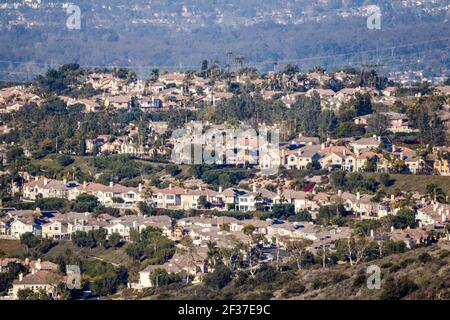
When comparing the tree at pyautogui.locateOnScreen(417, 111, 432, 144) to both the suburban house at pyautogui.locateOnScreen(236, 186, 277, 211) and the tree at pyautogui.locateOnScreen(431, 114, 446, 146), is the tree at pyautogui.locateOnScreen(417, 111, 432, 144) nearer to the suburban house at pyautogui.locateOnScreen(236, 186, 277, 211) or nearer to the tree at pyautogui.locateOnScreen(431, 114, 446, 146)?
the tree at pyautogui.locateOnScreen(431, 114, 446, 146)

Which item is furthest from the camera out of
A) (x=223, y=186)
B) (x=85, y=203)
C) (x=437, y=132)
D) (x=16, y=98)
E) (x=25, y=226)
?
(x=16, y=98)

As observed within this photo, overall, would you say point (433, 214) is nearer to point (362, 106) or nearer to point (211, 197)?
point (211, 197)

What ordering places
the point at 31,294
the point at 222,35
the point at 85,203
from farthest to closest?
the point at 222,35
the point at 85,203
the point at 31,294

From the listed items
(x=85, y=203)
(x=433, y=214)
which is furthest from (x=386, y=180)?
(x=85, y=203)

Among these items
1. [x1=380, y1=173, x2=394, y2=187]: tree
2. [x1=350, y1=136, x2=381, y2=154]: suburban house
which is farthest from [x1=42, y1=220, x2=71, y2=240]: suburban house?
[x1=350, y1=136, x2=381, y2=154]: suburban house

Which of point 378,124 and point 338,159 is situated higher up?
point 378,124

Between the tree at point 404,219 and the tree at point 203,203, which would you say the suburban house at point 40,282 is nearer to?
the tree at point 404,219

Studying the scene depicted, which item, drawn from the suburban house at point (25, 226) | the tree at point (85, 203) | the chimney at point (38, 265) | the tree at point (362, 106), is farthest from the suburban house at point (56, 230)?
the tree at point (362, 106)
